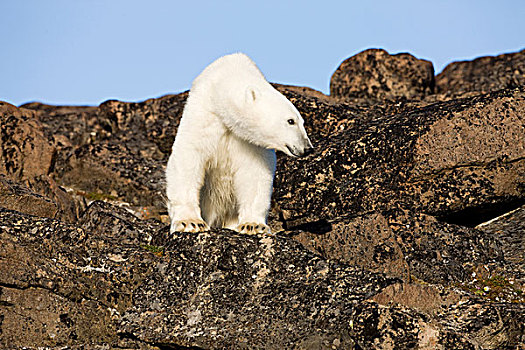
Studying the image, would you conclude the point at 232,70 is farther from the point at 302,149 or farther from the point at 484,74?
the point at 484,74

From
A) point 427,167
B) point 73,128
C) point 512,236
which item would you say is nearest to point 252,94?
point 427,167

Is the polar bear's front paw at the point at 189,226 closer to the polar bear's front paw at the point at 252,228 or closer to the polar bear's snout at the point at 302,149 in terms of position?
the polar bear's front paw at the point at 252,228

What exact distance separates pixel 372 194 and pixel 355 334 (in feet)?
14.3

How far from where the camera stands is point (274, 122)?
6852mm

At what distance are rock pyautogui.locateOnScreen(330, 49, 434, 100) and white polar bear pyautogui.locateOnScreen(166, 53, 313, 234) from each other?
9.35 metres

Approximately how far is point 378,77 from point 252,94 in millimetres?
10300

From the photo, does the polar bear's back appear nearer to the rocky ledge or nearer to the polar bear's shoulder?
the polar bear's shoulder

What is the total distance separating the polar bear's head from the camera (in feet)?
22.3

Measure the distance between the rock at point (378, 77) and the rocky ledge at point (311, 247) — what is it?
317 centimetres

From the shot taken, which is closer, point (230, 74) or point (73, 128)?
point (230, 74)

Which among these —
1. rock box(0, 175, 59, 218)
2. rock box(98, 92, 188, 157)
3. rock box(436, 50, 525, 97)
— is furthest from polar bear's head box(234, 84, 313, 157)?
rock box(436, 50, 525, 97)

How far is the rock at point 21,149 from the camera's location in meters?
11.2

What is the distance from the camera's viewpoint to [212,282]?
6496 mm

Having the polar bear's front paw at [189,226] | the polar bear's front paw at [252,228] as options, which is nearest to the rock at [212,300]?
the polar bear's front paw at [189,226]
